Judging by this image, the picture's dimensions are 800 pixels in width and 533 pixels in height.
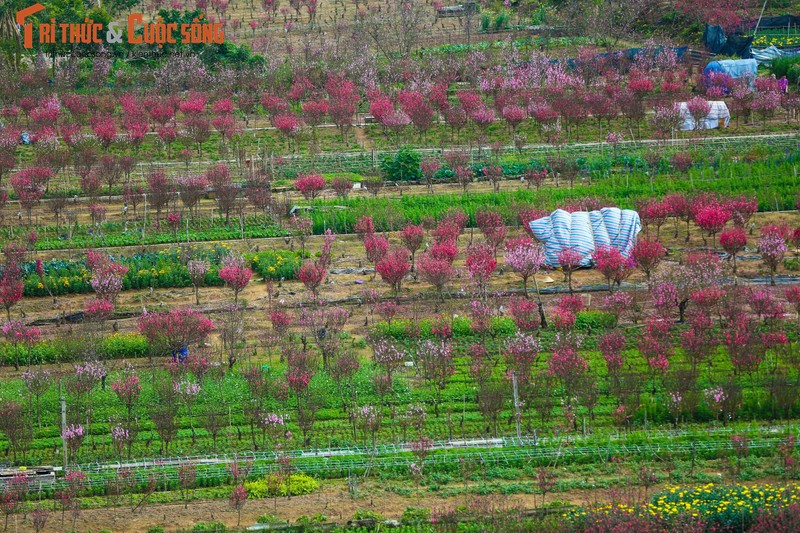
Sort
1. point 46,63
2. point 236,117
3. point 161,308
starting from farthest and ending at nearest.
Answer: point 46,63, point 236,117, point 161,308

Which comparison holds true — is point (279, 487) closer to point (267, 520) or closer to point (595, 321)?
point (267, 520)

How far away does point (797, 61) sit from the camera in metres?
47.4

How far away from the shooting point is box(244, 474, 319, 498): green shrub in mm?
22141

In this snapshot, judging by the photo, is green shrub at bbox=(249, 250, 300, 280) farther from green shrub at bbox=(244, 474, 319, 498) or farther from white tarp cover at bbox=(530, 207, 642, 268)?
green shrub at bbox=(244, 474, 319, 498)

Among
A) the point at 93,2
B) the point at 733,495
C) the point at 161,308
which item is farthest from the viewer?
the point at 93,2

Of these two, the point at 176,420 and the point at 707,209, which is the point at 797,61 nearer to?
the point at 707,209

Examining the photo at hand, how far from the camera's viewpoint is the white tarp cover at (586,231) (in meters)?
31.7

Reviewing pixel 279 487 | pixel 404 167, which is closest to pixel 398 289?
pixel 404 167

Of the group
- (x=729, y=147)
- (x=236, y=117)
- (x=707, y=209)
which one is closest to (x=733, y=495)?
(x=707, y=209)

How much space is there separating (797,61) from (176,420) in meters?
30.8

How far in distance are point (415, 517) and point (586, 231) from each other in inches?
499

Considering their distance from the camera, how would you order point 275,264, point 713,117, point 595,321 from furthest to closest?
point 713,117
point 275,264
point 595,321

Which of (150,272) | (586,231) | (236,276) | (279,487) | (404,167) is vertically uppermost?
(404,167)

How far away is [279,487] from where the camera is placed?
22.2 m
